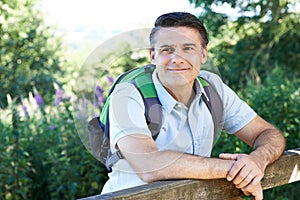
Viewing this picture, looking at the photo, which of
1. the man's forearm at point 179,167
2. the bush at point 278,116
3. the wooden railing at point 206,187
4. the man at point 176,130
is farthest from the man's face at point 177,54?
the bush at point 278,116

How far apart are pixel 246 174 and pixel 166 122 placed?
0.98 feet

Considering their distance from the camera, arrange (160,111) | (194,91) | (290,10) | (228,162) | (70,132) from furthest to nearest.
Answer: (290,10)
(70,132)
(194,91)
(160,111)
(228,162)

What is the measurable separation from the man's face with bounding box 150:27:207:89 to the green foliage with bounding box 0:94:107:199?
2001mm

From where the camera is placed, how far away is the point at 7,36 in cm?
727

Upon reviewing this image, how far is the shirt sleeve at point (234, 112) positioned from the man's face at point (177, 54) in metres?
0.27

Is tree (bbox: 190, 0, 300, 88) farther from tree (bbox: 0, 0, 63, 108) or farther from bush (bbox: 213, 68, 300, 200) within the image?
bush (bbox: 213, 68, 300, 200)

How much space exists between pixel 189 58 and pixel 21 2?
5.89 meters

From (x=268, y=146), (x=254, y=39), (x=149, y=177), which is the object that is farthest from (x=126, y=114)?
(x=254, y=39)

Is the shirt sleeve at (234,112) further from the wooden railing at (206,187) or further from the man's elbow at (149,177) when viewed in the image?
the man's elbow at (149,177)

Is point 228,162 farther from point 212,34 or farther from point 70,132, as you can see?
point 212,34

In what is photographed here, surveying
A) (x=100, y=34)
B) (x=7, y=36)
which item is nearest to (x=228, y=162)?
(x=100, y=34)

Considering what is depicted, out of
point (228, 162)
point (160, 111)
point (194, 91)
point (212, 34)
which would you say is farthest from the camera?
point (212, 34)

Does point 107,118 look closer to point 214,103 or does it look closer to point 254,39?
point 214,103

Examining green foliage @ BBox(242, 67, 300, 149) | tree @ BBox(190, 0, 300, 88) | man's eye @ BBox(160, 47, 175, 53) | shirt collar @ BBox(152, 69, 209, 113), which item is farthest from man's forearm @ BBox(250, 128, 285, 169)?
tree @ BBox(190, 0, 300, 88)
